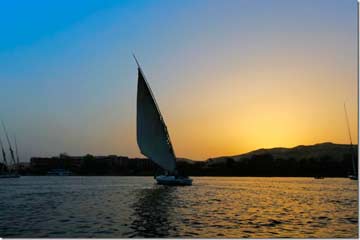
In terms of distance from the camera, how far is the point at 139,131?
29109 millimetres

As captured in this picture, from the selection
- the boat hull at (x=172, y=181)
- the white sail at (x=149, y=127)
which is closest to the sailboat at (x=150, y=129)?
the white sail at (x=149, y=127)

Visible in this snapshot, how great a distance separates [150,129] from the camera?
30.1 meters

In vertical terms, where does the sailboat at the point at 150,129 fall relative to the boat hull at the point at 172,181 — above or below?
above

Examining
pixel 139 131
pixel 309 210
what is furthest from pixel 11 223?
pixel 139 131

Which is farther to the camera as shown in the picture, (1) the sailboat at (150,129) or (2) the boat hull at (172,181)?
(2) the boat hull at (172,181)

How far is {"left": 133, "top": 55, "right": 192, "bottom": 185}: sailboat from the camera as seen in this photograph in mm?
29359

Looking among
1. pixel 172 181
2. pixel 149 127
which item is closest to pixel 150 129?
pixel 149 127

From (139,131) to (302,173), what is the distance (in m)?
66.8

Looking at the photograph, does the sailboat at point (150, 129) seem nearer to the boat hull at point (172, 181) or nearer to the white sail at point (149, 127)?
the white sail at point (149, 127)

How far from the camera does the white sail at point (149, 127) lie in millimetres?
29344

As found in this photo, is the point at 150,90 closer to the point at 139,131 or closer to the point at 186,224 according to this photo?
the point at 139,131

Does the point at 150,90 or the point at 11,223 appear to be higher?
the point at 150,90

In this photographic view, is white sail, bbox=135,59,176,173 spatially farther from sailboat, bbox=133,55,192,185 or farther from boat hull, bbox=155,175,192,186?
boat hull, bbox=155,175,192,186

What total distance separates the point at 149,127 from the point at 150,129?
0.57 feet
